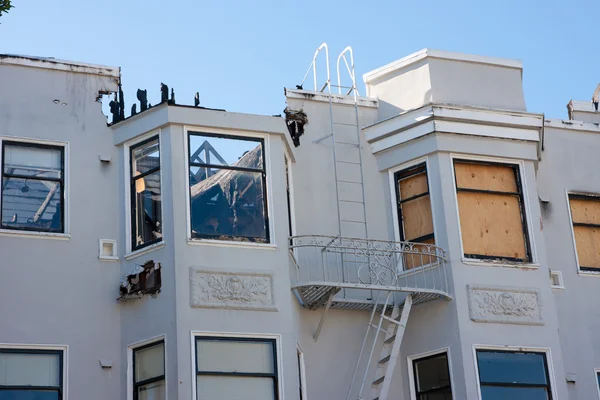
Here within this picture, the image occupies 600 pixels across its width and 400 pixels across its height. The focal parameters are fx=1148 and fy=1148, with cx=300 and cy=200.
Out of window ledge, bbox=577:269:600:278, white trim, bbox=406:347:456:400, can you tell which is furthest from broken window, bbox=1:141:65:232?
window ledge, bbox=577:269:600:278

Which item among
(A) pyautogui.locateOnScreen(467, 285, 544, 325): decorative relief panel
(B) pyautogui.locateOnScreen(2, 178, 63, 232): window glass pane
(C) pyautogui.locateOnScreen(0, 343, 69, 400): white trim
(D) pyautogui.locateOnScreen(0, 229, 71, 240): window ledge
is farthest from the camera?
(A) pyautogui.locateOnScreen(467, 285, 544, 325): decorative relief panel

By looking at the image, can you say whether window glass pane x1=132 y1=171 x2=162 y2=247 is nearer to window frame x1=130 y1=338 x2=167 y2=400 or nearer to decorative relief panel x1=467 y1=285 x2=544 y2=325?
window frame x1=130 y1=338 x2=167 y2=400

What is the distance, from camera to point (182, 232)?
669 inches

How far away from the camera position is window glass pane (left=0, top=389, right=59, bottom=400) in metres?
16.0

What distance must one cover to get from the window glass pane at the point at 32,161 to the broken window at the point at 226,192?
214 centimetres

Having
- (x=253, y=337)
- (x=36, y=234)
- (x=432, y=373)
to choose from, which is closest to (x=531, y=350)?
(x=432, y=373)

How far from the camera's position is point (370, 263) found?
18266mm

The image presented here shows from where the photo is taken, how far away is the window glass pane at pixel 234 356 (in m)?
16.3

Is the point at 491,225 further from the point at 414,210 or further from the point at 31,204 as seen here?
the point at 31,204

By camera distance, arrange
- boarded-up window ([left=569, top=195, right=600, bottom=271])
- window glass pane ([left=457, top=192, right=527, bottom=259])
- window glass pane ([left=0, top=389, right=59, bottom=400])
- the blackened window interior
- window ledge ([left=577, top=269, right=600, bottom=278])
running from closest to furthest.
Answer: window glass pane ([left=0, top=389, right=59, bottom=400]) → the blackened window interior → window glass pane ([left=457, top=192, right=527, bottom=259]) → window ledge ([left=577, top=269, right=600, bottom=278]) → boarded-up window ([left=569, top=195, right=600, bottom=271])

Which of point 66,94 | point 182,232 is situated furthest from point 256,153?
point 66,94

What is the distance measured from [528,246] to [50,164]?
7808 millimetres

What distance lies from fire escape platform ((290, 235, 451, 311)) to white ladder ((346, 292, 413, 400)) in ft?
0.68

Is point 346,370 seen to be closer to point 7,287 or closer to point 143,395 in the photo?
point 143,395
